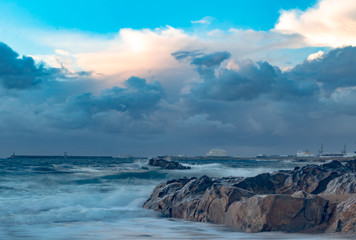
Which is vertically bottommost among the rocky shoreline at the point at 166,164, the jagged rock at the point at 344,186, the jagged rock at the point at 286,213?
the rocky shoreline at the point at 166,164

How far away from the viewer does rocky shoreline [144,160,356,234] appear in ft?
29.8

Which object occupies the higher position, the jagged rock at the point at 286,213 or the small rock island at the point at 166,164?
the jagged rock at the point at 286,213

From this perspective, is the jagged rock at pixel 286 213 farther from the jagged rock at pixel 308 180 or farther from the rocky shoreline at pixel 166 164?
the rocky shoreline at pixel 166 164

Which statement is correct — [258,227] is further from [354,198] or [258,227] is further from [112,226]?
[112,226]

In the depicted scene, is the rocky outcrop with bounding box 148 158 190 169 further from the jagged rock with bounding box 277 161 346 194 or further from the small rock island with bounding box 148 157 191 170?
the jagged rock with bounding box 277 161 346 194

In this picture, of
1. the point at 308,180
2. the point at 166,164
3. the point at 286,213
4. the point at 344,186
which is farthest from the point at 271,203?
the point at 166,164

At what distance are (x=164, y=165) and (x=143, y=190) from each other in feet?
123

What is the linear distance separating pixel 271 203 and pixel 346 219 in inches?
67.6

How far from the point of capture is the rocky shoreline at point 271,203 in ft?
29.8

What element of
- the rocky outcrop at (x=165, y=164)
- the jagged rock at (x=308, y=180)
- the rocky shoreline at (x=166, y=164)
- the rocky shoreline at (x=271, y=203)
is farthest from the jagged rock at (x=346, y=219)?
the rocky outcrop at (x=165, y=164)

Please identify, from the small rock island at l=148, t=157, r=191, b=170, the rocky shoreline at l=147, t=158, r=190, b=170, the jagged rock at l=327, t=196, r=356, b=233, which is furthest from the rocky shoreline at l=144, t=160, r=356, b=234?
the small rock island at l=148, t=157, r=191, b=170

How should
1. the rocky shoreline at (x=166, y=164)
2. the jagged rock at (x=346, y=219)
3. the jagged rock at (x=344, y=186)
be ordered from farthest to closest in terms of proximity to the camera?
1. the rocky shoreline at (x=166, y=164)
2. the jagged rock at (x=344, y=186)
3. the jagged rock at (x=346, y=219)

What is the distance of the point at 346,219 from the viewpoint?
8477 millimetres

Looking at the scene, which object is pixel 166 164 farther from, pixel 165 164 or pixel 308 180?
pixel 308 180
